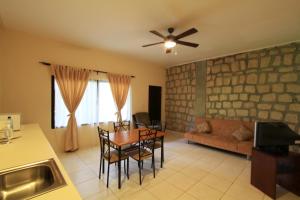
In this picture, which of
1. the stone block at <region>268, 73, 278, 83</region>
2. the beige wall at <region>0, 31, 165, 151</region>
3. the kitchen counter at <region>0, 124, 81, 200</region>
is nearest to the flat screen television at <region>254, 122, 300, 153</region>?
the stone block at <region>268, 73, 278, 83</region>

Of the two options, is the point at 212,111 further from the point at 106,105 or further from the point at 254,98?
the point at 106,105

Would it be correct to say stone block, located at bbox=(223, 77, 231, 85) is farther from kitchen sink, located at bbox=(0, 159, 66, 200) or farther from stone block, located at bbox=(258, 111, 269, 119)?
kitchen sink, located at bbox=(0, 159, 66, 200)

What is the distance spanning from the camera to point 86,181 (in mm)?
2443

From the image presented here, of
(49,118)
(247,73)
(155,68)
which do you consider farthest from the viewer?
(155,68)

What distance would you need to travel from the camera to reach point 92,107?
13.5 ft

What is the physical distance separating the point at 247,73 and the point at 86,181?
15.0 feet

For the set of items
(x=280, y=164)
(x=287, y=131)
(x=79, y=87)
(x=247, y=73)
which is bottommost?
(x=280, y=164)

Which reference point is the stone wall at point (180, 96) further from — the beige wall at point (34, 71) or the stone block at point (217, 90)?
the beige wall at point (34, 71)

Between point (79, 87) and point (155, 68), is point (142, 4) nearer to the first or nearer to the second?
point (79, 87)

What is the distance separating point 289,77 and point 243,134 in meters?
1.68

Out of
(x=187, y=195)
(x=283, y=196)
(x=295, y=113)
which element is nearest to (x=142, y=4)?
(x=187, y=195)

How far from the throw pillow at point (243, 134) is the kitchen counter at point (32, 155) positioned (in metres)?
3.89

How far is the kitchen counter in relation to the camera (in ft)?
2.84

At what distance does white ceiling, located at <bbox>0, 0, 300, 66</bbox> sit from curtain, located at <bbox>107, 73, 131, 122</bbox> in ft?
3.72
